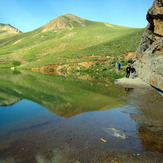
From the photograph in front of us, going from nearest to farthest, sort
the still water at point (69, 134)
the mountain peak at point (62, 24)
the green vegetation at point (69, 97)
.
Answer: the still water at point (69, 134), the green vegetation at point (69, 97), the mountain peak at point (62, 24)

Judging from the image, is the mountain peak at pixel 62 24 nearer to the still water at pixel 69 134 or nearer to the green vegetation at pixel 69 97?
the green vegetation at pixel 69 97

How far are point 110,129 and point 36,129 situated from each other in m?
3.21

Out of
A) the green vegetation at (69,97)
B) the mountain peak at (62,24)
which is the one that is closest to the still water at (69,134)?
the green vegetation at (69,97)

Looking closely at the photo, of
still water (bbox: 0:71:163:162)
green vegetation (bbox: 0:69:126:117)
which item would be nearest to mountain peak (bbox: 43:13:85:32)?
green vegetation (bbox: 0:69:126:117)

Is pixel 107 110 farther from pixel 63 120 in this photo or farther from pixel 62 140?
pixel 62 140

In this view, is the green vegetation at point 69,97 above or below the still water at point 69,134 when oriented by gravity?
below

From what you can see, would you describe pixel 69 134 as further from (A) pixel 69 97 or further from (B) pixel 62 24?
(B) pixel 62 24

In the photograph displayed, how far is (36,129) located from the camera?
687 centimetres

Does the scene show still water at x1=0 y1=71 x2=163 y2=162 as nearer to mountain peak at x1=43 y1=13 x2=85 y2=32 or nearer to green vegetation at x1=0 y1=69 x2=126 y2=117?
green vegetation at x1=0 y1=69 x2=126 y2=117

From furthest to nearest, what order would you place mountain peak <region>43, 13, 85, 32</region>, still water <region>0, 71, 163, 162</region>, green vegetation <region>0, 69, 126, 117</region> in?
mountain peak <region>43, 13, 85, 32</region>
green vegetation <region>0, 69, 126, 117</region>
still water <region>0, 71, 163, 162</region>

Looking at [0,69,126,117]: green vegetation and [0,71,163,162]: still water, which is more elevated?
[0,71,163,162]: still water

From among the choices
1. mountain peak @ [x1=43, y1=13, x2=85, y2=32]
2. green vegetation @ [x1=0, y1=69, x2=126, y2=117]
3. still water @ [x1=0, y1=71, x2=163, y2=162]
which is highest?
mountain peak @ [x1=43, y1=13, x2=85, y2=32]

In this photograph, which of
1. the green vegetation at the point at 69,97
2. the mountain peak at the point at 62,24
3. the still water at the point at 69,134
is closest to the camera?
the still water at the point at 69,134

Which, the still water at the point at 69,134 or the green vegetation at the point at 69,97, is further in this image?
the green vegetation at the point at 69,97
